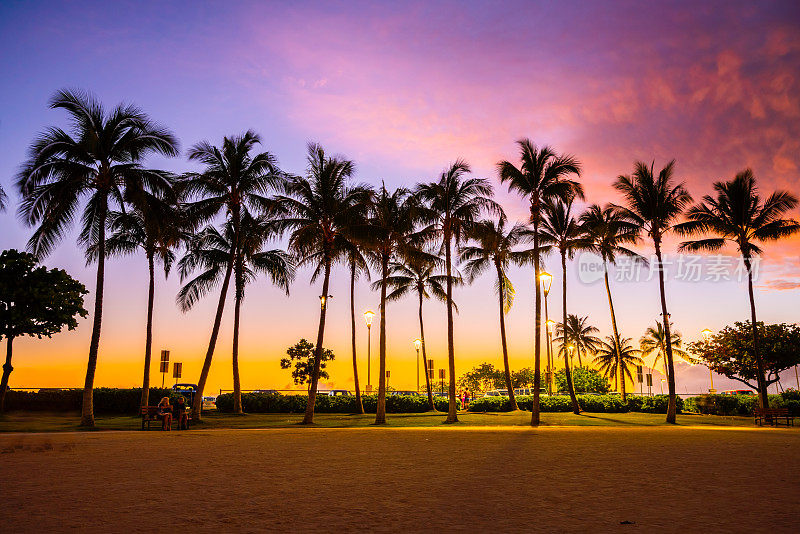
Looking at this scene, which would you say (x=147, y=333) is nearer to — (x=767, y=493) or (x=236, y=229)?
(x=236, y=229)

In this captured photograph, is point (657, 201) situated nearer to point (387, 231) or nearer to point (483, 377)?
point (387, 231)

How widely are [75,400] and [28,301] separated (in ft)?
32.1

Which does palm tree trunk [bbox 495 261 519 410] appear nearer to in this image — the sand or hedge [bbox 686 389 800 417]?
hedge [bbox 686 389 800 417]

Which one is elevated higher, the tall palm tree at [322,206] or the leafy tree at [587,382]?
the tall palm tree at [322,206]

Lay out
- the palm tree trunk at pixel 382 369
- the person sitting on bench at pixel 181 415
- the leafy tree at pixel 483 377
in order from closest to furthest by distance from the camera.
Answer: the person sitting on bench at pixel 181 415
the palm tree trunk at pixel 382 369
the leafy tree at pixel 483 377

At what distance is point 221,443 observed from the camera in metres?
17.7

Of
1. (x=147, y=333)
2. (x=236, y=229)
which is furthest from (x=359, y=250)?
(x=147, y=333)

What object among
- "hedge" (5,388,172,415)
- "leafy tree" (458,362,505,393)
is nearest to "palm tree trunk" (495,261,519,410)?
"hedge" (5,388,172,415)

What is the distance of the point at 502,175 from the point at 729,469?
776 inches

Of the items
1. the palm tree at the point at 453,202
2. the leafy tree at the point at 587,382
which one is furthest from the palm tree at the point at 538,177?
the leafy tree at the point at 587,382

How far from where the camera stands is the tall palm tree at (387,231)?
2891 centimetres

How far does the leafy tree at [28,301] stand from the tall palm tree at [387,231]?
18.2m

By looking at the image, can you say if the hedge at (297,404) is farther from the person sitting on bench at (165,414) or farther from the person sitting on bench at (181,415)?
the person sitting on bench at (165,414)

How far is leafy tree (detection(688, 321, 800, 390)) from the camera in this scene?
124 ft
